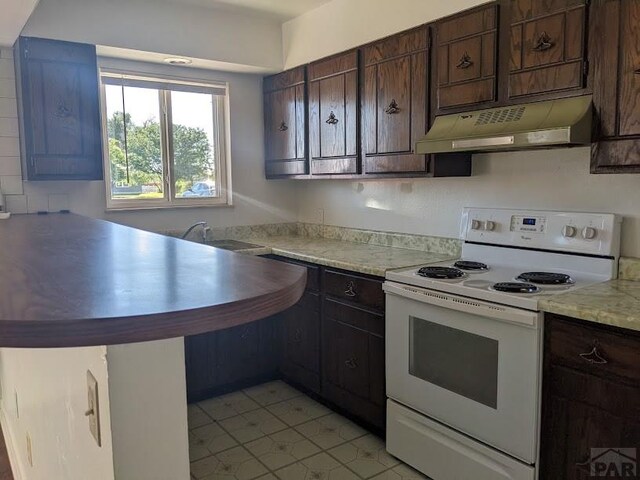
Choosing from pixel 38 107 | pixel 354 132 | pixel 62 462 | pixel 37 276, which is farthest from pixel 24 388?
pixel 354 132

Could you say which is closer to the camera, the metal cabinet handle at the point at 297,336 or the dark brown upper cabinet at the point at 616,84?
the dark brown upper cabinet at the point at 616,84

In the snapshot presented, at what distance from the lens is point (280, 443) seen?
2635 millimetres

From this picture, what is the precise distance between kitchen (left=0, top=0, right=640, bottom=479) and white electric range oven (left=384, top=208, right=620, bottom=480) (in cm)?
3

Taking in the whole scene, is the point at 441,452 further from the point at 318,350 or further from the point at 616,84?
the point at 616,84

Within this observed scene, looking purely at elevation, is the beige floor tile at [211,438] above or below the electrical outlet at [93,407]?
below

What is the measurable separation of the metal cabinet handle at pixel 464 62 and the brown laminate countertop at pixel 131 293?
67.7 inches

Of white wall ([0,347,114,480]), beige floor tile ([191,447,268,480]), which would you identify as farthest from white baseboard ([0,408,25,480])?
beige floor tile ([191,447,268,480])

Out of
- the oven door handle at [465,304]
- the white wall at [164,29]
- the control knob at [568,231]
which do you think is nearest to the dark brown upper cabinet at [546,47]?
the control knob at [568,231]

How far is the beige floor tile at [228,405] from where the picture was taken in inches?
117

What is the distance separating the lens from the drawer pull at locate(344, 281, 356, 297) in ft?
8.80

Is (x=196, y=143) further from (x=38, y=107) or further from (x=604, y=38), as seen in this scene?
(x=604, y=38)

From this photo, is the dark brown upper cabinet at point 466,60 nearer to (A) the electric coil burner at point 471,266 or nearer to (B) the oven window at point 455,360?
(A) the electric coil burner at point 471,266

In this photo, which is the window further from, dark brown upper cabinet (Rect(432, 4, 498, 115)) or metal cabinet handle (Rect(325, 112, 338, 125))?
dark brown upper cabinet (Rect(432, 4, 498, 115))

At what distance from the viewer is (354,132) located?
119 inches
